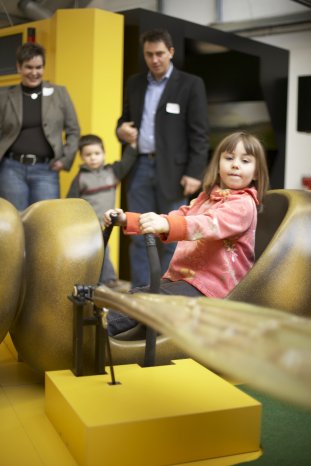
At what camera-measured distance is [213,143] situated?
20.6ft

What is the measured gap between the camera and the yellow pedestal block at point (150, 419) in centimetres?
137

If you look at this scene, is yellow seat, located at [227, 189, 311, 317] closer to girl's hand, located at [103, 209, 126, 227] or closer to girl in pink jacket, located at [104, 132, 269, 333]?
girl in pink jacket, located at [104, 132, 269, 333]

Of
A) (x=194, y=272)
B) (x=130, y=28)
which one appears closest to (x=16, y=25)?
(x=130, y=28)

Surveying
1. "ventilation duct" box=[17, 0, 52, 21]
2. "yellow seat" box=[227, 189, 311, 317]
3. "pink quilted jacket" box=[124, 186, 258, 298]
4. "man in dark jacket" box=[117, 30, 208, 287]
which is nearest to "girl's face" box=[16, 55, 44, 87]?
"man in dark jacket" box=[117, 30, 208, 287]

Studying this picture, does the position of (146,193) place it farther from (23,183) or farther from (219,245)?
(219,245)

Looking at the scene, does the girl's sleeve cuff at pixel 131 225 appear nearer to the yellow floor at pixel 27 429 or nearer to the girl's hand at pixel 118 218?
the girl's hand at pixel 118 218

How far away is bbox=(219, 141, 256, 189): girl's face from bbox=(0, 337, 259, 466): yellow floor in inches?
35.1

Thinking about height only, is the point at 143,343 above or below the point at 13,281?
below

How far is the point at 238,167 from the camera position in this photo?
2264mm

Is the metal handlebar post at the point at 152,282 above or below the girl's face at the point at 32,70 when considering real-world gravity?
below

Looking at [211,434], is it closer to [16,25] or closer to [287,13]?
[16,25]

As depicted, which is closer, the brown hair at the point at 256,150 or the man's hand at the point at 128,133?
the brown hair at the point at 256,150

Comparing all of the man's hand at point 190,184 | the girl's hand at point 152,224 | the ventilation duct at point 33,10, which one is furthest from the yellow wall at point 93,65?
the girl's hand at point 152,224

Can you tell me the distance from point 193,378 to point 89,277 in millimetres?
376
